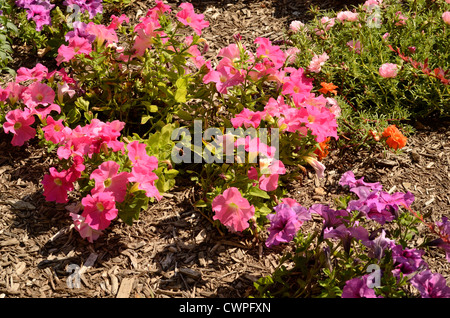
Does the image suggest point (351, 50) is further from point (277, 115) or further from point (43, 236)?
point (43, 236)

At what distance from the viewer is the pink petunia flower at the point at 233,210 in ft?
9.25

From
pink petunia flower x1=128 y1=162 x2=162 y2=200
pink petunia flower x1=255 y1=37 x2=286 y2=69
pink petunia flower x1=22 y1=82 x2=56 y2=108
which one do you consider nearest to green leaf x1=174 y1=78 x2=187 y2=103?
pink petunia flower x1=255 y1=37 x2=286 y2=69

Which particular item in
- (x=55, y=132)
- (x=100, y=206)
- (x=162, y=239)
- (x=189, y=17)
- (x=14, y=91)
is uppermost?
(x=189, y=17)

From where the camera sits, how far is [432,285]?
7.64 ft

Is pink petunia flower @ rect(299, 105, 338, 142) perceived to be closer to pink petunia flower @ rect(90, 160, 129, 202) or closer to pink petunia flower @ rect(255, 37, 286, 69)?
pink petunia flower @ rect(255, 37, 286, 69)

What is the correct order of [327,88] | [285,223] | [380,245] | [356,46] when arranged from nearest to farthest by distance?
[380,245]
[285,223]
[327,88]
[356,46]

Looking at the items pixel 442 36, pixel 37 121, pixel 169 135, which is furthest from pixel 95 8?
pixel 442 36

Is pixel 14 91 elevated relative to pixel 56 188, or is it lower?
elevated

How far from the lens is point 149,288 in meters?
2.84

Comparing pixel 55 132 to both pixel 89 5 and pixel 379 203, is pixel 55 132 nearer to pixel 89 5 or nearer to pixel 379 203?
pixel 89 5

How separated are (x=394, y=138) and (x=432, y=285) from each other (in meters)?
1.25

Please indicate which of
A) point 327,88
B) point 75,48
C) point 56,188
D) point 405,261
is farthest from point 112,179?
A: point 327,88

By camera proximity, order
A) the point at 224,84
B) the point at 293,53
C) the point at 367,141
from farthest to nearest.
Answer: the point at 293,53 → the point at 367,141 → the point at 224,84

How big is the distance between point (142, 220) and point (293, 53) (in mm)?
1832
